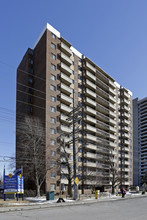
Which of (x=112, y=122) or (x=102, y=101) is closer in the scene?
(x=102, y=101)

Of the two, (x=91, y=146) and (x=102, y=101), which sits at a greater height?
(x=102, y=101)

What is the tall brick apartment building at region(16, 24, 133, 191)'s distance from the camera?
175 ft

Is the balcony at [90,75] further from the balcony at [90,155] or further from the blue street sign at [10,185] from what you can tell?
the blue street sign at [10,185]

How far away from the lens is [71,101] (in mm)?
58438

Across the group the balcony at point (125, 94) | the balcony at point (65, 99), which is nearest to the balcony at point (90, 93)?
the balcony at point (65, 99)

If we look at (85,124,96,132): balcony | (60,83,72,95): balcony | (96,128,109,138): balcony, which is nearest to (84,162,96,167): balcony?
(85,124,96,132): balcony

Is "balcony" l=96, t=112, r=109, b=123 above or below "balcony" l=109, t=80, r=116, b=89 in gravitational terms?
below

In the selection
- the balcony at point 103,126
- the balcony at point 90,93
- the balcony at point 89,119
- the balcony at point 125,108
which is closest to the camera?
the balcony at point 89,119

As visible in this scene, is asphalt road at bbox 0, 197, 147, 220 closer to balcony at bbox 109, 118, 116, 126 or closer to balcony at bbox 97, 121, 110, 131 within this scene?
balcony at bbox 97, 121, 110, 131

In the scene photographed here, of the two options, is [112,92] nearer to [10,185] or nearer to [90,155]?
[90,155]

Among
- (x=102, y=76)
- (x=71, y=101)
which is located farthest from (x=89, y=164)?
(x=102, y=76)

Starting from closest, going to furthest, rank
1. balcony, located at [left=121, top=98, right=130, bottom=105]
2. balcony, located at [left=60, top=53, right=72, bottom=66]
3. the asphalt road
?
1. the asphalt road
2. balcony, located at [left=60, top=53, right=72, bottom=66]
3. balcony, located at [left=121, top=98, right=130, bottom=105]

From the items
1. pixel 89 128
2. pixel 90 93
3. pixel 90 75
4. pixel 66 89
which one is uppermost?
pixel 90 75

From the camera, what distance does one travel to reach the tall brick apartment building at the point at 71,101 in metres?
53.3
